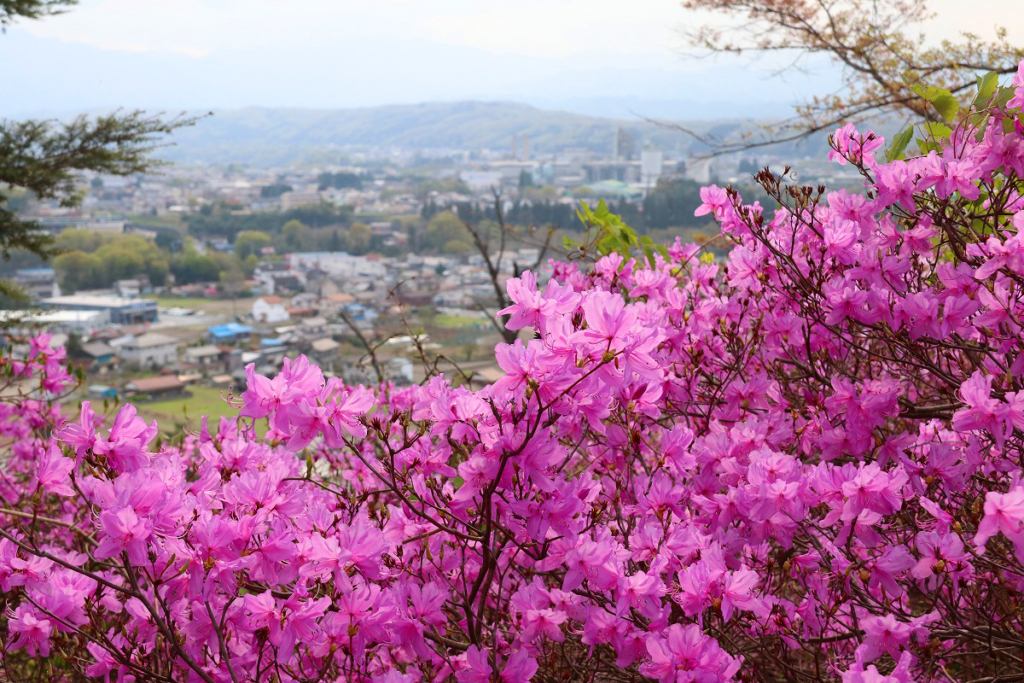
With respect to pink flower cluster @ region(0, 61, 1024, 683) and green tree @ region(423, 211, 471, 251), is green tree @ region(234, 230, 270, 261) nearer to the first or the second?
green tree @ region(423, 211, 471, 251)

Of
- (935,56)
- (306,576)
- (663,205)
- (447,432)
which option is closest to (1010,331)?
(447,432)

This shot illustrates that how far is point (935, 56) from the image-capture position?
6344 mm

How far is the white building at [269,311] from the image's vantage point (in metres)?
33.4

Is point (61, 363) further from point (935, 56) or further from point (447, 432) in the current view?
point (935, 56)

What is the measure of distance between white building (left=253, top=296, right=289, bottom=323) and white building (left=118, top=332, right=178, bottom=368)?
164 inches

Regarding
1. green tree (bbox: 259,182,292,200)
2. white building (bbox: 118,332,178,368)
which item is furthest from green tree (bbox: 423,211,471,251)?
green tree (bbox: 259,182,292,200)

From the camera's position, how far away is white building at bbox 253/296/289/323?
109 ft

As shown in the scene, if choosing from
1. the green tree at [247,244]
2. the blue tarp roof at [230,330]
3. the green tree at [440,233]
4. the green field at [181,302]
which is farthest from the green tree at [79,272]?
the green tree at [440,233]

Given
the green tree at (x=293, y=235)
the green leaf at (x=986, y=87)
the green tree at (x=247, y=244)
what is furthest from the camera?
the green tree at (x=293, y=235)

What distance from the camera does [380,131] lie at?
9862 centimetres

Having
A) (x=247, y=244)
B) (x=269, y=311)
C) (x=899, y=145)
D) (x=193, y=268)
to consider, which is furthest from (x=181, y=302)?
(x=899, y=145)

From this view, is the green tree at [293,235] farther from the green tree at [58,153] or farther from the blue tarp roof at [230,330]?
the green tree at [58,153]

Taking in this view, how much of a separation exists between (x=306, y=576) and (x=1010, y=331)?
114cm

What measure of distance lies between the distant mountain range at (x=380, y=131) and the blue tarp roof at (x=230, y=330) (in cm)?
3740
